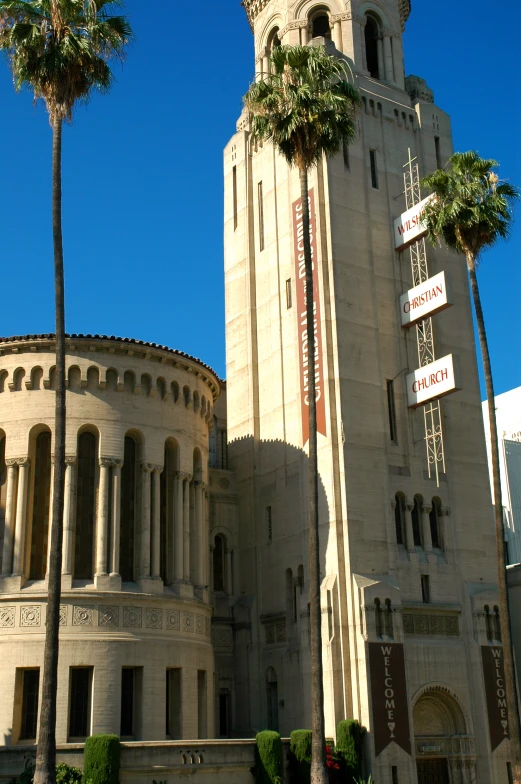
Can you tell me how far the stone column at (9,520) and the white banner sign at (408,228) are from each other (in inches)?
741

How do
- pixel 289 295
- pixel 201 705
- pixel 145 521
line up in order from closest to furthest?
1. pixel 145 521
2. pixel 201 705
3. pixel 289 295

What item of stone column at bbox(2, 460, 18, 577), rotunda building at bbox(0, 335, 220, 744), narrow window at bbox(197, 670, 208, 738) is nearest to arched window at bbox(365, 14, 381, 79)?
rotunda building at bbox(0, 335, 220, 744)

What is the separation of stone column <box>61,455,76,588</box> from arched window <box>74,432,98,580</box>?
574 mm

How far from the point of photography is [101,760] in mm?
27219

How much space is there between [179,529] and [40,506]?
530 cm

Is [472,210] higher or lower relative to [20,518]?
higher

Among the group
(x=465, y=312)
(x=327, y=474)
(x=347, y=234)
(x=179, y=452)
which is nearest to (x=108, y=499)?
(x=179, y=452)

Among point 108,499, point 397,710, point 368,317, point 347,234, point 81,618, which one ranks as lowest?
point 397,710

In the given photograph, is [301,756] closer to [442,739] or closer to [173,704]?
[173,704]

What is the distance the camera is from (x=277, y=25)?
47.1 m

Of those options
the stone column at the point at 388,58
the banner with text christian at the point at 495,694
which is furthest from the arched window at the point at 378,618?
the stone column at the point at 388,58

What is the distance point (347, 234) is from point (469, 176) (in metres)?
7.78

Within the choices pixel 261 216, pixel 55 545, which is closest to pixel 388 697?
pixel 55 545

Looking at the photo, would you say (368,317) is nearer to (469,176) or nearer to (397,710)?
(469,176)
